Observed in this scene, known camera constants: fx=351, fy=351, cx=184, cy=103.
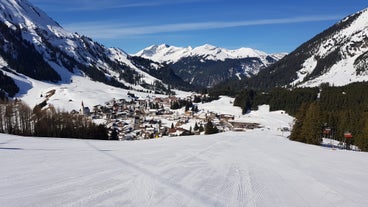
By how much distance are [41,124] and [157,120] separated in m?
82.2

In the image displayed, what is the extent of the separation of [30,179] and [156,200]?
5.09 metres

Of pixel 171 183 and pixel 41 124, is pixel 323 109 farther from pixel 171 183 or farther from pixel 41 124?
pixel 171 183

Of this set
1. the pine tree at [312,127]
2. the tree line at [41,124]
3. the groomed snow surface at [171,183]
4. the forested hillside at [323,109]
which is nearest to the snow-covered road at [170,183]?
the groomed snow surface at [171,183]

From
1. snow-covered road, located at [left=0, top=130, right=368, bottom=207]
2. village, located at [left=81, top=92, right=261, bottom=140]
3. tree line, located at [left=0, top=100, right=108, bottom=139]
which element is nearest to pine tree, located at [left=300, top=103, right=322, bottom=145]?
village, located at [left=81, top=92, right=261, bottom=140]

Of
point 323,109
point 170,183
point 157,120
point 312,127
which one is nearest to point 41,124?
point 312,127

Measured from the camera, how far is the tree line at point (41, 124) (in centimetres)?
5416

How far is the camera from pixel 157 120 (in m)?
136

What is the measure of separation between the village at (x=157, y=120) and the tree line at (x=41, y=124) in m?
9.93

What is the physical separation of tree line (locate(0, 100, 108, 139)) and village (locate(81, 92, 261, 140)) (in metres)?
9.93

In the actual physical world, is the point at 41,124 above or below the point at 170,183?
above

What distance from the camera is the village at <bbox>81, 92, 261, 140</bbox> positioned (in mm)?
100137

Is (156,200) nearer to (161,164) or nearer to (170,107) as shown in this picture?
(161,164)

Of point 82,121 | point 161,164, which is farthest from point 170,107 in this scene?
point 161,164

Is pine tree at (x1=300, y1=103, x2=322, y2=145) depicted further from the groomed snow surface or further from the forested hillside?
the groomed snow surface
